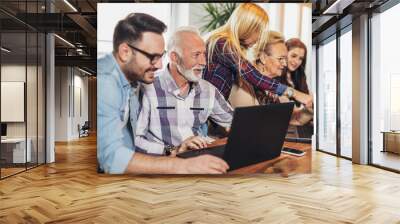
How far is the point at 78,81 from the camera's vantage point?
18.2m

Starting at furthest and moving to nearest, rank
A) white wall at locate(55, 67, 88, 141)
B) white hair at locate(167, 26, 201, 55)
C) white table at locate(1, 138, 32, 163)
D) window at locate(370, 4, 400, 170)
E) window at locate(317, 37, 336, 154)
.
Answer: white wall at locate(55, 67, 88, 141), window at locate(317, 37, 336, 154), window at locate(370, 4, 400, 170), white table at locate(1, 138, 32, 163), white hair at locate(167, 26, 201, 55)

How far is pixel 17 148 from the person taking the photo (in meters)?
7.06

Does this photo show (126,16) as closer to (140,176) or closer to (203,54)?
(203,54)

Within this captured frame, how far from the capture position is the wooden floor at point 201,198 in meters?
4.00

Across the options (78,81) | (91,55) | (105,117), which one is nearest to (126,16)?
(105,117)

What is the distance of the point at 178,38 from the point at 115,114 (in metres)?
1.65

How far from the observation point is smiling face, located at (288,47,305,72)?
6645 millimetres

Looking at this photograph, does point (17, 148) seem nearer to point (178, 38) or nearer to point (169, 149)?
point (169, 149)

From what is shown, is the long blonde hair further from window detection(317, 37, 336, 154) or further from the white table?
window detection(317, 37, 336, 154)

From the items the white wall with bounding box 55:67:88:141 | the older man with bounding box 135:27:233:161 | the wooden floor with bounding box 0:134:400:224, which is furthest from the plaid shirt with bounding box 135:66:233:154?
the white wall with bounding box 55:67:88:141

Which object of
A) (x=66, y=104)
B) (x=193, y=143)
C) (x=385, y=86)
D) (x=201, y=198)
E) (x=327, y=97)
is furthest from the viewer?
(x=66, y=104)

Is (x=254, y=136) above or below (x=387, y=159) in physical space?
above

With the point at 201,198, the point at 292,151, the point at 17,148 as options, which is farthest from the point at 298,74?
the point at 17,148

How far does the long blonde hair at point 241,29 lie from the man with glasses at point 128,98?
98 cm
